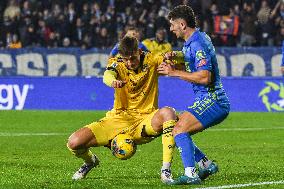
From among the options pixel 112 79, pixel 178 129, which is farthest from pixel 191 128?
pixel 112 79

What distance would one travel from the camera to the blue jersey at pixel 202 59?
384 inches

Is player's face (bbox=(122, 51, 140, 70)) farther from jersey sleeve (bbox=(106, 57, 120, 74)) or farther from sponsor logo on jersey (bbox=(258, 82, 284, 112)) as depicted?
sponsor logo on jersey (bbox=(258, 82, 284, 112))

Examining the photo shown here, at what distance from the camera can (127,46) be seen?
33.7 ft

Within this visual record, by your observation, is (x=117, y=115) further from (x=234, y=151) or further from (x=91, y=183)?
(x=234, y=151)

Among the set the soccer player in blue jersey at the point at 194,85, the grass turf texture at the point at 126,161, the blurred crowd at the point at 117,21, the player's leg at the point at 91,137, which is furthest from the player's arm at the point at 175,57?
the blurred crowd at the point at 117,21

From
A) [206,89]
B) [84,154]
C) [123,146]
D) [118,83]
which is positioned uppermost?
[118,83]

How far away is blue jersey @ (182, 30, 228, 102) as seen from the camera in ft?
32.0

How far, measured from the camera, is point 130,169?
11820 millimetres

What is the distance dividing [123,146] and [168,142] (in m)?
0.60

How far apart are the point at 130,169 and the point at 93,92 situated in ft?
41.3

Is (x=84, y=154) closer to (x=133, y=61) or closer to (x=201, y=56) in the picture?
(x=133, y=61)

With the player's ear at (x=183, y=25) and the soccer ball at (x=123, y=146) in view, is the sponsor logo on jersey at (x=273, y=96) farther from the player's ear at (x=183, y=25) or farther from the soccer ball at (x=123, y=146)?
the player's ear at (x=183, y=25)

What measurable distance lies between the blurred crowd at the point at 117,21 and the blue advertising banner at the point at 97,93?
11.0 ft

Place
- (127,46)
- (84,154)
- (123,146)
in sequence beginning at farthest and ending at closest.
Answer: (84,154)
(123,146)
(127,46)
